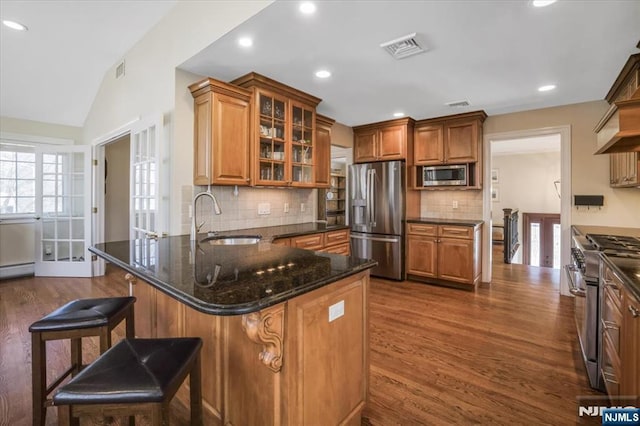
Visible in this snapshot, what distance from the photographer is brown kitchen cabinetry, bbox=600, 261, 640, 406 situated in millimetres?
1299

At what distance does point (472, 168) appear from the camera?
445cm

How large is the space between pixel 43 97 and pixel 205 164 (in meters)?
3.66

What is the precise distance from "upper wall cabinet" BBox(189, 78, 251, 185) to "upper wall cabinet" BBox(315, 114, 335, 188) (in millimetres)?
1256

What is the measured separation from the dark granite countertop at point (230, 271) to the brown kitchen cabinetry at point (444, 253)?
9.88ft

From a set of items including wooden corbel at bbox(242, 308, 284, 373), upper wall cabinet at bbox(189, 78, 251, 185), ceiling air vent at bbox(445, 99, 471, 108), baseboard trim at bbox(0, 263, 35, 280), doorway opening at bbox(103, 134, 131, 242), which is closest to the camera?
wooden corbel at bbox(242, 308, 284, 373)

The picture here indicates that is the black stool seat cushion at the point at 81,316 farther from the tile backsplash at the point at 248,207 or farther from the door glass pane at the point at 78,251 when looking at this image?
the door glass pane at the point at 78,251

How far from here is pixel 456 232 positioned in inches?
164

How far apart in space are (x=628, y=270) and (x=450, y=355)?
1.33 m

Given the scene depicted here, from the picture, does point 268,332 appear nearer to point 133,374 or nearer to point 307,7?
point 133,374

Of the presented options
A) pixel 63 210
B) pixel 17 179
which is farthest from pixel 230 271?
pixel 17 179

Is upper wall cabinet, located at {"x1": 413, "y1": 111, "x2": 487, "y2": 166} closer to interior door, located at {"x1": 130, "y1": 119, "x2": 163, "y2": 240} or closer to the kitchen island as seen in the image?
the kitchen island

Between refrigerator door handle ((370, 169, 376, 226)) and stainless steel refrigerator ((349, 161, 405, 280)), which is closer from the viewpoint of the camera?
stainless steel refrigerator ((349, 161, 405, 280))

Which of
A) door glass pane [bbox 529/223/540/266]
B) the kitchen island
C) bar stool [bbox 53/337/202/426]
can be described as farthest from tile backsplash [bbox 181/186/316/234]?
door glass pane [bbox 529/223/540/266]

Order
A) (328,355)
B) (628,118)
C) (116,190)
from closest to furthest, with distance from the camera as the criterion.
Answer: (328,355) → (628,118) → (116,190)
